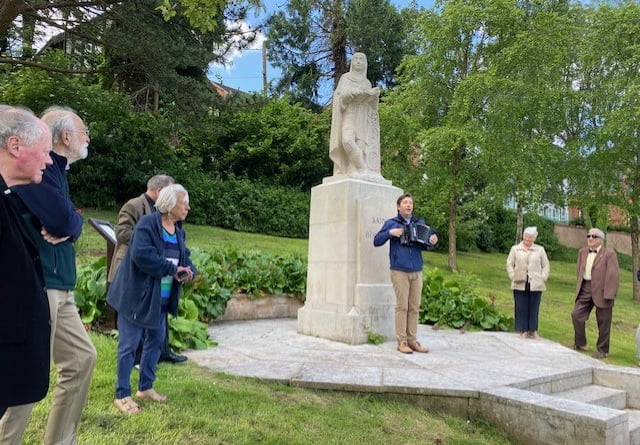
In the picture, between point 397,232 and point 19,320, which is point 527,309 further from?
point 19,320

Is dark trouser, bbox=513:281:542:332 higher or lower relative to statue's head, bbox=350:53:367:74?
lower

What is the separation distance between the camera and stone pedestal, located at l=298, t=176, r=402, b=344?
22.5 feet

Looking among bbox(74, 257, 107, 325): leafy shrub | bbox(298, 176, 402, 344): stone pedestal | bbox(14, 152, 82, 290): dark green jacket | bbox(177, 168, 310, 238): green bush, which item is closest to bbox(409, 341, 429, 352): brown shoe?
bbox(298, 176, 402, 344): stone pedestal

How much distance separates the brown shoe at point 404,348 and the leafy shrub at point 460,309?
2.42 meters

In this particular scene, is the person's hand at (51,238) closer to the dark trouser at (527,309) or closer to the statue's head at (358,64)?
the statue's head at (358,64)

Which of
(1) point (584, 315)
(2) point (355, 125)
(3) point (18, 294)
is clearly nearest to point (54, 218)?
(3) point (18, 294)

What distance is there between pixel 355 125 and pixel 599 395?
15.0ft

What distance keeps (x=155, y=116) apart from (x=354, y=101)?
44.5ft

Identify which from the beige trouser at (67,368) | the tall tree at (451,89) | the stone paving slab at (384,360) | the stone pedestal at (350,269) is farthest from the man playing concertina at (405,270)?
the tall tree at (451,89)

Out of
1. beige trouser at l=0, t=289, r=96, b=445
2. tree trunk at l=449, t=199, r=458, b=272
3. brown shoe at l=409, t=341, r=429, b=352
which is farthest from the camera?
tree trunk at l=449, t=199, r=458, b=272

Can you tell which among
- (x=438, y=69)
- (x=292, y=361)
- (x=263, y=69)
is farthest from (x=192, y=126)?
(x=263, y=69)

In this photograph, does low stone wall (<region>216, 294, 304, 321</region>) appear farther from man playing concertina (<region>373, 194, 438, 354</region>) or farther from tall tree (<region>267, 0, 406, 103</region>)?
tall tree (<region>267, 0, 406, 103</region>)

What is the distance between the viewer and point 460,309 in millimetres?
8508

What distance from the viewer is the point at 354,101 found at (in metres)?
7.67
